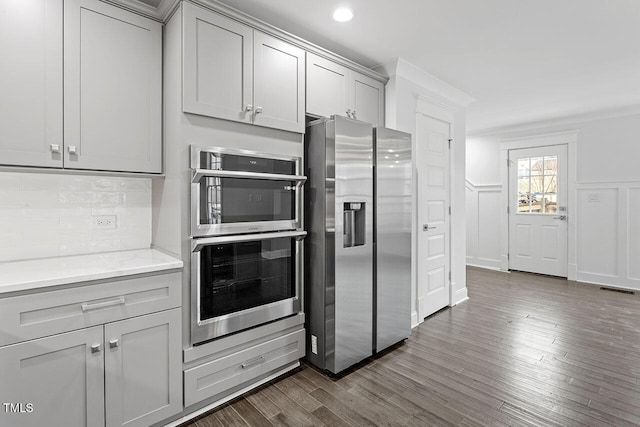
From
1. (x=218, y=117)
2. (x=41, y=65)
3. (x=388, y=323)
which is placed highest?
(x=41, y=65)

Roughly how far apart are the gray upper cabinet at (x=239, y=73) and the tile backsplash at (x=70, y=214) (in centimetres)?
89

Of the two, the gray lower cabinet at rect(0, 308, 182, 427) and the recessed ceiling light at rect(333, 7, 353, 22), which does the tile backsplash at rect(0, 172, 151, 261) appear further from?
the recessed ceiling light at rect(333, 7, 353, 22)

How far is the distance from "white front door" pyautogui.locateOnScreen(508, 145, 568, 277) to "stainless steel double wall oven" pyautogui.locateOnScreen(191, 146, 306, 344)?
200 inches

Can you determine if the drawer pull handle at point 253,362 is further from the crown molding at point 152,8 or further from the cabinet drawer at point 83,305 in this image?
the crown molding at point 152,8

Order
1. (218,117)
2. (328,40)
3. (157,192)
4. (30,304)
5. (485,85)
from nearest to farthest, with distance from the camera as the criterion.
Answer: (30,304) < (218,117) < (157,192) < (328,40) < (485,85)

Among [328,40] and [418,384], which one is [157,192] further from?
[418,384]

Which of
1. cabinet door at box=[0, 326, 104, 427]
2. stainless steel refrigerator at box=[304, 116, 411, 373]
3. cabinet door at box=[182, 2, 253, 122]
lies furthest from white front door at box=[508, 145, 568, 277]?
cabinet door at box=[0, 326, 104, 427]

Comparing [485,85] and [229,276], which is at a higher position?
[485,85]

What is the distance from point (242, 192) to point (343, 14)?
4.83 feet

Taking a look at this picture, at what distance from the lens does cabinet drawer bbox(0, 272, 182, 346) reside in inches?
55.5

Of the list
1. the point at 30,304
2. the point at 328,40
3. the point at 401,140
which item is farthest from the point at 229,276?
the point at 328,40

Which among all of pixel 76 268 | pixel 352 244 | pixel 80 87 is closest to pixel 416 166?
pixel 352 244

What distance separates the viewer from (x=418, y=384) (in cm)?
229

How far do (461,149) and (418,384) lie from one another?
2.95 m
